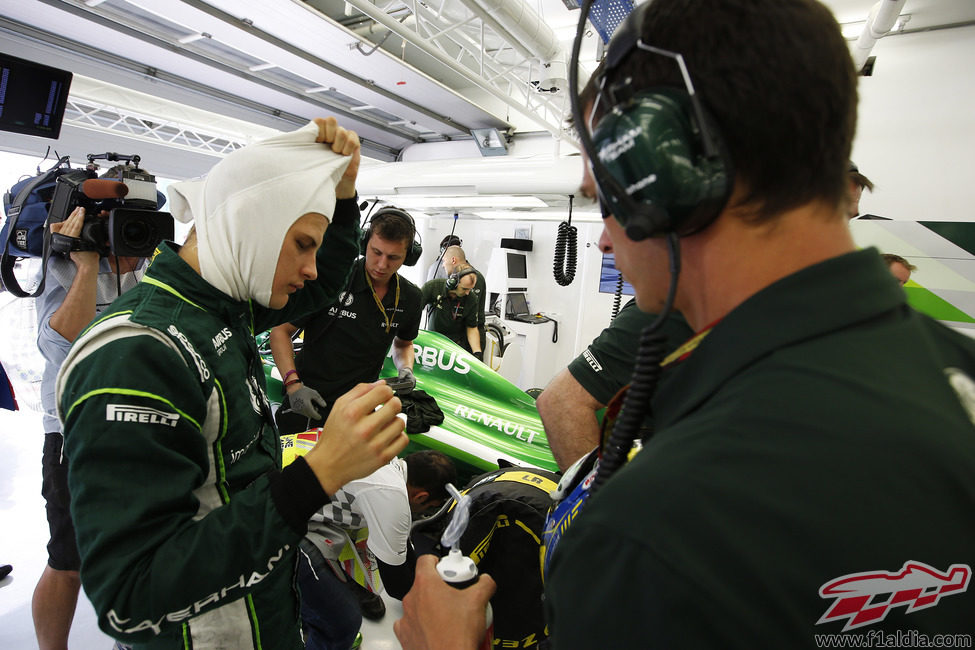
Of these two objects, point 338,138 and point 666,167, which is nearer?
point 666,167

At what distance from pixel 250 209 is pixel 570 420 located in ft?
3.76

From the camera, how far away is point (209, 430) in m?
0.99

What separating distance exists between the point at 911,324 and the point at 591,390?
1.17 meters

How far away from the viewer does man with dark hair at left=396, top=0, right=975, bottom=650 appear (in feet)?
1.24

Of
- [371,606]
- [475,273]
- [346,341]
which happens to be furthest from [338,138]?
[475,273]

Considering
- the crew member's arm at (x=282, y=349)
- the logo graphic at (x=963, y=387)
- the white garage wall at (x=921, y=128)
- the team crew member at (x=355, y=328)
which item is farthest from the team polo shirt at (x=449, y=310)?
the logo graphic at (x=963, y=387)

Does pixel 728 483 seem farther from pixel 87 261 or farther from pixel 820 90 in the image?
pixel 87 261

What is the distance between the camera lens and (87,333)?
3.04 ft

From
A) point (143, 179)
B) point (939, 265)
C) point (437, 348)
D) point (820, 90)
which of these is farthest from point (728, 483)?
point (939, 265)

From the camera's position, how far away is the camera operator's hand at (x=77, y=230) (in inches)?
75.9

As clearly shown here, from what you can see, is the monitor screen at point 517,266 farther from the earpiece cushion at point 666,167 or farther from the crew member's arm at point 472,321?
the earpiece cushion at point 666,167

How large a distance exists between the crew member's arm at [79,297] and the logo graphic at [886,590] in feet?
8.22

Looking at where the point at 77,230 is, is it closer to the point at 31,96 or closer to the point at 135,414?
the point at 135,414

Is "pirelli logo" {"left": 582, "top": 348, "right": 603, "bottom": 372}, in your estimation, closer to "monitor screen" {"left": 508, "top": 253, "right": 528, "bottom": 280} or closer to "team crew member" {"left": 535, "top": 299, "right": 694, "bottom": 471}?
"team crew member" {"left": 535, "top": 299, "right": 694, "bottom": 471}
